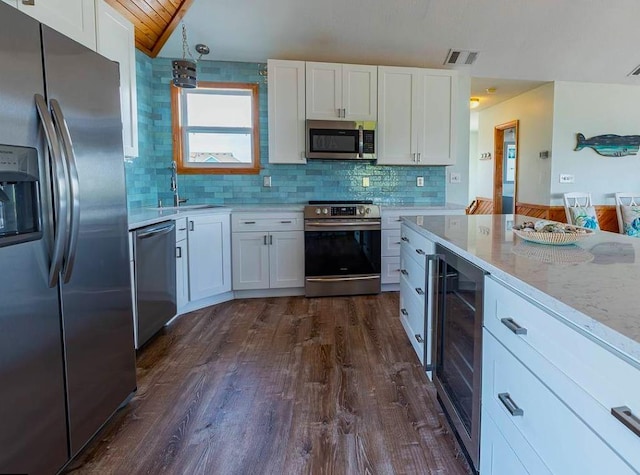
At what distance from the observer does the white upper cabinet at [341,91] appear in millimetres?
3920

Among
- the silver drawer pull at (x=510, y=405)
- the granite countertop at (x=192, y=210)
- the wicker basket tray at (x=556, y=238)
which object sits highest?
the granite countertop at (x=192, y=210)

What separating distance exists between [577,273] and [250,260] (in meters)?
3.03

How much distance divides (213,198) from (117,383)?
265 centimetres

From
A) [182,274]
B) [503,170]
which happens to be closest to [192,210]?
[182,274]

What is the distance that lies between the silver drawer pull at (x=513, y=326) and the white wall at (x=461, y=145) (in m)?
3.54

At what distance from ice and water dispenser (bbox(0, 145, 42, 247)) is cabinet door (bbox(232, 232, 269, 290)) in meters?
2.44

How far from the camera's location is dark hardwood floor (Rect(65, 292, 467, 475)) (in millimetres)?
1586

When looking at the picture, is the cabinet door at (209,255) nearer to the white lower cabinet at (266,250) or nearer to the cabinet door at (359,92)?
the white lower cabinet at (266,250)

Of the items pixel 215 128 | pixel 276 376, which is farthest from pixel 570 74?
pixel 276 376

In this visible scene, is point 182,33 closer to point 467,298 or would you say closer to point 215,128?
point 215,128

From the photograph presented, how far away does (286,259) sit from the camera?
383cm

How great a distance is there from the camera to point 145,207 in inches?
148

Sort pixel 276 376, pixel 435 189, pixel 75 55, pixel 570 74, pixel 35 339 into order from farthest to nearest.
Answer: pixel 570 74
pixel 435 189
pixel 276 376
pixel 75 55
pixel 35 339

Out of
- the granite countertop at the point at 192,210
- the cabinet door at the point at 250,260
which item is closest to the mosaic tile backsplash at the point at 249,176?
the granite countertop at the point at 192,210
